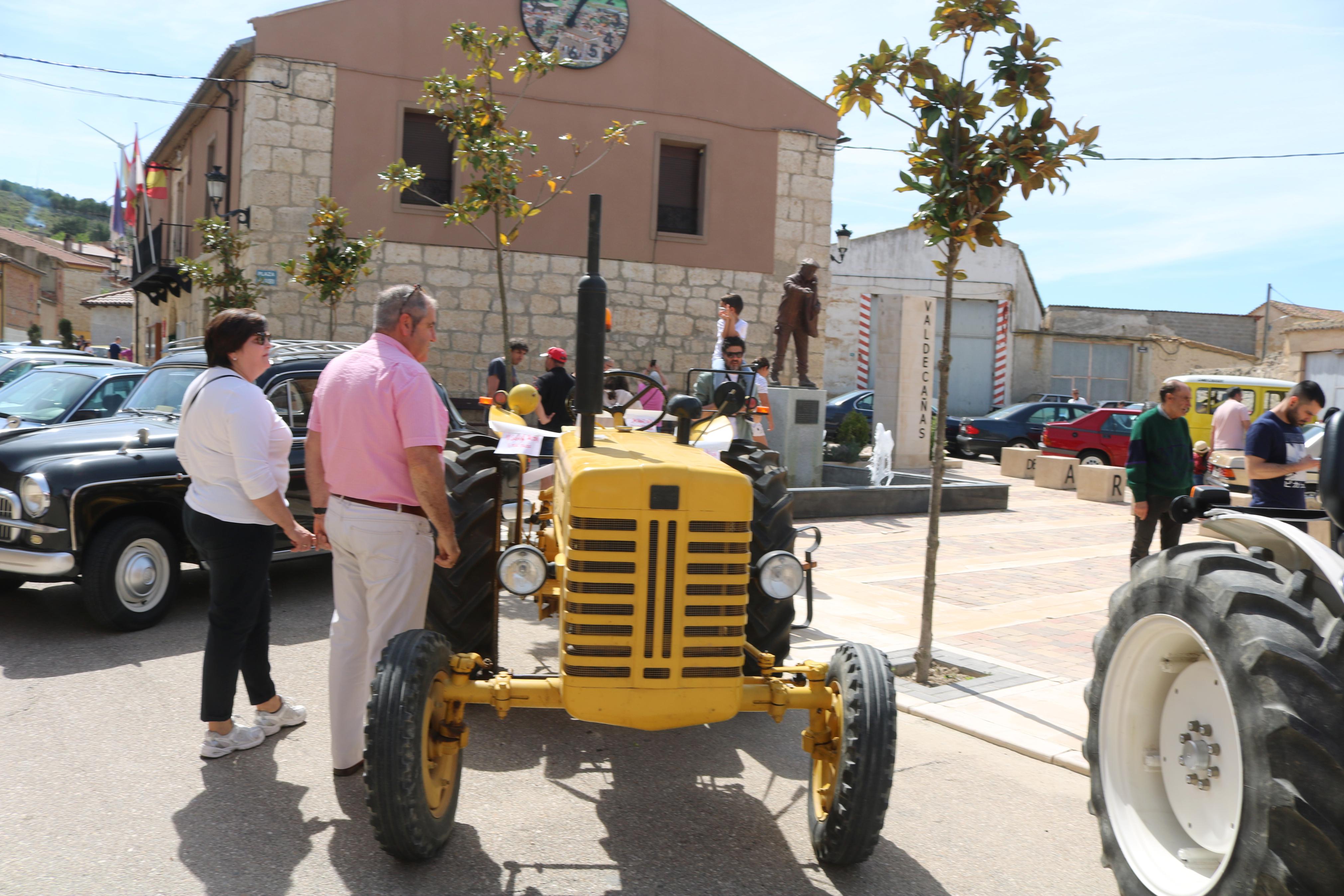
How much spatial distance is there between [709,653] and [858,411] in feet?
66.6

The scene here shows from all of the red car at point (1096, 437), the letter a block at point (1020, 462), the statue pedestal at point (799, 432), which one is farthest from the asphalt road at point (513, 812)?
the red car at point (1096, 437)

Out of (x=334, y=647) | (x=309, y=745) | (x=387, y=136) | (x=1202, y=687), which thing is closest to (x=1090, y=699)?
(x=1202, y=687)

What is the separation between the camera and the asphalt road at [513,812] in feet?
11.4

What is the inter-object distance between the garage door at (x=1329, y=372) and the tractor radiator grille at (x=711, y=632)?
91.7 ft

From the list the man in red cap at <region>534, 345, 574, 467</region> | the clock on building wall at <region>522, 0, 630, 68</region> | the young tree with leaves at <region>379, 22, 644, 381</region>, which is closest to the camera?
the man in red cap at <region>534, 345, 574, 467</region>

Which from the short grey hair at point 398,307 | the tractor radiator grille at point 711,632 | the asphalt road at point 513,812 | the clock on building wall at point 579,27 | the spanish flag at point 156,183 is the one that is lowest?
the asphalt road at point 513,812

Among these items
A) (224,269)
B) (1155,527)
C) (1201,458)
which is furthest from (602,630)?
(224,269)

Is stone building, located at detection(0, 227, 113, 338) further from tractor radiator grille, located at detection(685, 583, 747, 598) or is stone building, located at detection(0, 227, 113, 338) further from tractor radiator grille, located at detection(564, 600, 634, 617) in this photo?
tractor radiator grille, located at detection(685, 583, 747, 598)

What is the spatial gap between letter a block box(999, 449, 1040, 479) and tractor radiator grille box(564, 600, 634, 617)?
17.6 m

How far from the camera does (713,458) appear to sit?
3.94 meters

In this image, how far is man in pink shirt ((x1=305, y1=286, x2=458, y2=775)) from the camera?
394cm

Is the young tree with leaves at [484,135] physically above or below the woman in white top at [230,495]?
above

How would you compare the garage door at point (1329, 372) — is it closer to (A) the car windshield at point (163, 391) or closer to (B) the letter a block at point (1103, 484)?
(B) the letter a block at point (1103, 484)

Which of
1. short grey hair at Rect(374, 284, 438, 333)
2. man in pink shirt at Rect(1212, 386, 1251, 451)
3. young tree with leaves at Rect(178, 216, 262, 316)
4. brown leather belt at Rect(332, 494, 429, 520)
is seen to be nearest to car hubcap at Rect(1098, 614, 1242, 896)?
brown leather belt at Rect(332, 494, 429, 520)
